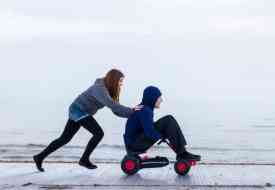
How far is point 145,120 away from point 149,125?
91 mm

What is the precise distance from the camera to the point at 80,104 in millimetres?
10250

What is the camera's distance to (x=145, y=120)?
996cm

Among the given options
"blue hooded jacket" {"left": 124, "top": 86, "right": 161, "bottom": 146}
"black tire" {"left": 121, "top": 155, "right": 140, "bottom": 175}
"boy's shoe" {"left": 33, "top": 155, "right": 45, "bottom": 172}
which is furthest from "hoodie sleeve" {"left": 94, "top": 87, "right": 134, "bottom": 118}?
"boy's shoe" {"left": 33, "top": 155, "right": 45, "bottom": 172}

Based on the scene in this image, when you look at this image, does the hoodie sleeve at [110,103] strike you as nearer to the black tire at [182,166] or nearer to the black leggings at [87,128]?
the black leggings at [87,128]

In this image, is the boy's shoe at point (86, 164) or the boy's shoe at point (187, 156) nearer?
the boy's shoe at point (187, 156)

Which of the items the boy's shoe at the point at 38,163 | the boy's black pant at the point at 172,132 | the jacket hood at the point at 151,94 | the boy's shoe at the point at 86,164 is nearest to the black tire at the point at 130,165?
the boy's black pant at the point at 172,132

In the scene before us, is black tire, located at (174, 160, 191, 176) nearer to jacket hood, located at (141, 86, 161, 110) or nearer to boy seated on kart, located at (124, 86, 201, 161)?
boy seated on kart, located at (124, 86, 201, 161)

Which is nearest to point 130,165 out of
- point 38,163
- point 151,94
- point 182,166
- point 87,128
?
point 182,166

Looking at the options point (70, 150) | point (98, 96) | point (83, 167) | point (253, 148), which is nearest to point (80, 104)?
point (98, 96)

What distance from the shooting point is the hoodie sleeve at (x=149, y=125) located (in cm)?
993

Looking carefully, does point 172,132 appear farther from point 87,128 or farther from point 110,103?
point 87,128

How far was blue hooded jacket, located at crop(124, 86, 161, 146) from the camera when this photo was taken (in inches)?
391

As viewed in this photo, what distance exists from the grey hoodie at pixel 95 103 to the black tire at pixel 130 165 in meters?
0.61

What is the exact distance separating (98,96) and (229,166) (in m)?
2.38
